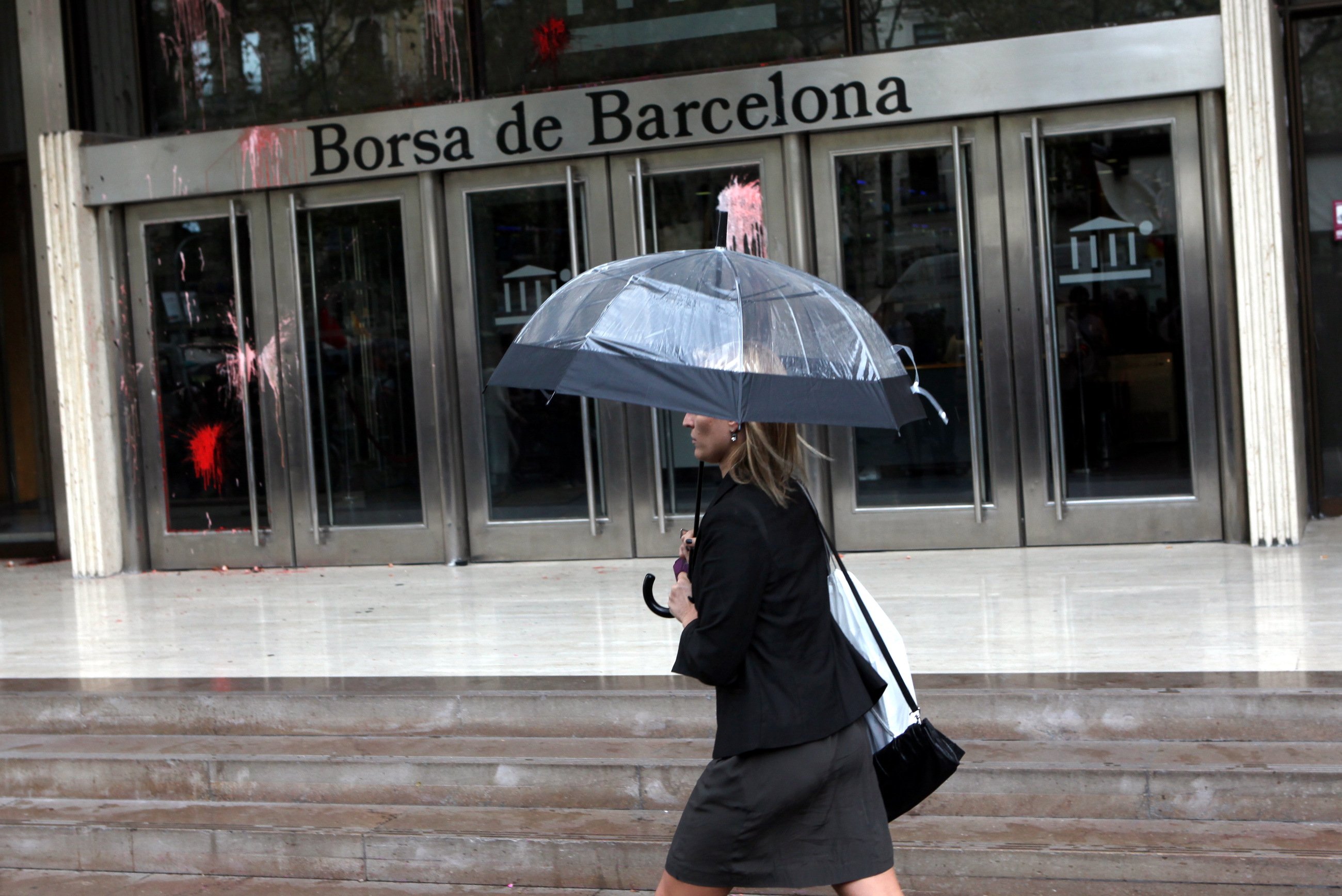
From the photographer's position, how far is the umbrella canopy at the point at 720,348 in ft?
10.3

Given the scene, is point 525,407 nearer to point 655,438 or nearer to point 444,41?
point 655,438

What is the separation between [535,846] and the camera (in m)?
4.78

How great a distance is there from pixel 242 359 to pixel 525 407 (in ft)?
7.21

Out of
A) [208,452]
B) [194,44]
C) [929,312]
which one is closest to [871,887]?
[929,312]

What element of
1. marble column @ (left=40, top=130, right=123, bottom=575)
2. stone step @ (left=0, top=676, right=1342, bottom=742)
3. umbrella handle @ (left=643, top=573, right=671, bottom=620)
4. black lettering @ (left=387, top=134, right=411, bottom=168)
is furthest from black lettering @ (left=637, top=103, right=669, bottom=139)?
umbrella handle @ (left=643, top=573, right=671, bottom=620)

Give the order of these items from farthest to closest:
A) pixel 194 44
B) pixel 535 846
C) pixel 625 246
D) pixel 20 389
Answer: pixel 20 389, pixel 194 44, pixel 625 246, pixel 535 846

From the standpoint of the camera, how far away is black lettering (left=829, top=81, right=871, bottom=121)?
9250 mm

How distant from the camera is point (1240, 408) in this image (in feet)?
29.2

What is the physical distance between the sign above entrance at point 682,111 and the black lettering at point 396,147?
0.04ft

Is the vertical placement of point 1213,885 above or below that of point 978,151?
below

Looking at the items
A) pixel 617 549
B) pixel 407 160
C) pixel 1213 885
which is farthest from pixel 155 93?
pixel 1213 885

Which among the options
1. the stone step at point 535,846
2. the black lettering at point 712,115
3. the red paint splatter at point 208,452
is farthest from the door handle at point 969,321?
the red paint splatter at point 208,452

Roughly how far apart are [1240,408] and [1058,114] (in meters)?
2.16

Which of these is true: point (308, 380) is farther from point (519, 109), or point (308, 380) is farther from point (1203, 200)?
point (1203, 200)
